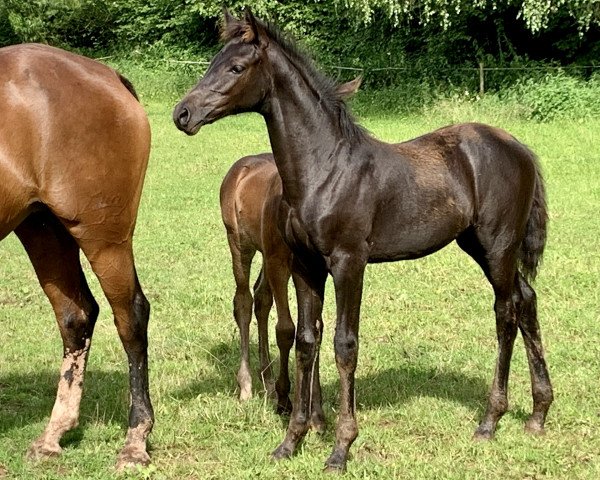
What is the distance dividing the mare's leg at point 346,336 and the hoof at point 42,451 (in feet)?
4.84

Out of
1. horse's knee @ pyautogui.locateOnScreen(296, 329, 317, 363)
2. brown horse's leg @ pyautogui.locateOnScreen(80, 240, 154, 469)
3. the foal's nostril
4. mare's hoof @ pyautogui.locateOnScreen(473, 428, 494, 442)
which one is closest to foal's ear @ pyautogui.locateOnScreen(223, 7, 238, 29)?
the foal's nostril

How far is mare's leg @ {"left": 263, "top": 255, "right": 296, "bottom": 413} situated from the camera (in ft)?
17.8

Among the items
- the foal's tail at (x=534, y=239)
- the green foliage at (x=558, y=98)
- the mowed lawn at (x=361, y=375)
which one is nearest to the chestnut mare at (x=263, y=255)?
the mowed lawn at (x=361, y=375)

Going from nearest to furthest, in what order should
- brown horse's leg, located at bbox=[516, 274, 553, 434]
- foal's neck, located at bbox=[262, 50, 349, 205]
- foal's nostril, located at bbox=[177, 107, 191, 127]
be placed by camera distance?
1. foal's nostril, located at bbox=[177, 107, 191, 127]
2. foal's neck, located at bbox=[262, 50, 349, 205]
3. brown horse's leg, located at bbox=[516, 274, 553, 434]

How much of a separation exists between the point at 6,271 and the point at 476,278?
465 centimetres

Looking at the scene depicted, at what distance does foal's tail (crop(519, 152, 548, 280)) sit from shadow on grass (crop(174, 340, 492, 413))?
3.01 feet

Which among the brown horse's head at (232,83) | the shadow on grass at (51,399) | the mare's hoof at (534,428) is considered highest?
the brown horse's head at (232,83)

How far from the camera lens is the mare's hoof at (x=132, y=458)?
472 centimetres

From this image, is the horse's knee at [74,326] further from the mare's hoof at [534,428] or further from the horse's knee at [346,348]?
the mare's hoof at [534,428]

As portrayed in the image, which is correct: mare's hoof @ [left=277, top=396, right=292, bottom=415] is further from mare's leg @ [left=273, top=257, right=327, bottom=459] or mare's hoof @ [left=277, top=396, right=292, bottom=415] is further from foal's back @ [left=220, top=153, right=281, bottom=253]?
foal's back @ [left=220, top=153, right=281, bottom=253]

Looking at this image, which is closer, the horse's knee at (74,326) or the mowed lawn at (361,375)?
the mowed lawn at (361,375)

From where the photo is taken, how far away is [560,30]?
73.0 ft

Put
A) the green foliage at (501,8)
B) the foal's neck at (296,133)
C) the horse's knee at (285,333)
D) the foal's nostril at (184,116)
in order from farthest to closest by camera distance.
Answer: the green foliage at (501,8) < the horse's knee at (285,333) < the foal's neck at (296,133) < the foal's nostril at (184,116)

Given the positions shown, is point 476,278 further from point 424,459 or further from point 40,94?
point 40,94
